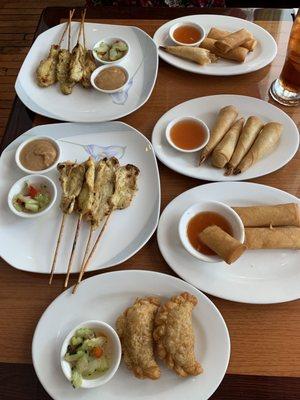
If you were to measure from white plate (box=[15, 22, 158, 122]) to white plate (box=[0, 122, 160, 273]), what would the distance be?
10 cm

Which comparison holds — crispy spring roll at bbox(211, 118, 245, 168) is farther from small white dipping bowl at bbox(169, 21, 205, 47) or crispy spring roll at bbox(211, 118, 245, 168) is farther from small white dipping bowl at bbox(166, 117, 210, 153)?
small white dipping bowl at bbox(169, 21, 205, 47)

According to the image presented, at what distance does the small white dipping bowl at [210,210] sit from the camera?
1559 mm

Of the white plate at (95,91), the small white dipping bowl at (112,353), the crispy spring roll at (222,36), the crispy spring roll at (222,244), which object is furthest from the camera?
the crispy spring roll at (222,36)

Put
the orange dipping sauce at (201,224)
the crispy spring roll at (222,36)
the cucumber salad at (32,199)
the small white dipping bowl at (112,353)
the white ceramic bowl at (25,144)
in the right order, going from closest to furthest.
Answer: the small white dipping bowl at (112,353), the orange dipping sauce at (201,224), the cucumber salad at (32,199), the white ceramic bowl at (25,144), the crispy spring roll at (222,36)

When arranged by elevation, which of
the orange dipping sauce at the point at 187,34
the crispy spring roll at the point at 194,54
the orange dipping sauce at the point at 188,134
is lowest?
the orange dipping sauce at the point at 188,134

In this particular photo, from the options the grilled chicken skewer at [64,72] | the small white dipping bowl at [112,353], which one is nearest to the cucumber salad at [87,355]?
the small white dipping bowl at [112,353]

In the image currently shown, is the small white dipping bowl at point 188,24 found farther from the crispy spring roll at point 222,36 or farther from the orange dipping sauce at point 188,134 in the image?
the orange dipping sauce at point 188,134

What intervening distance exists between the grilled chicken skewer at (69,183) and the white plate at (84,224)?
49 mm

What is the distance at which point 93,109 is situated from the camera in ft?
6.89

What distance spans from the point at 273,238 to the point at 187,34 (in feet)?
4.39

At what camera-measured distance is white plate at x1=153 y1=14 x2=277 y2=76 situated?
2.15m

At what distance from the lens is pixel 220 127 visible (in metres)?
1.92

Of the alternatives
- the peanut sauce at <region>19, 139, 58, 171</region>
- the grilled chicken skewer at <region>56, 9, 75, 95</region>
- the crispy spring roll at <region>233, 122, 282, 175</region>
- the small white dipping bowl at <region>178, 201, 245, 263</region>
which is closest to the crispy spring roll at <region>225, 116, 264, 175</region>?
the crispy spring roll at <region>233, 122, 282, 175</region>

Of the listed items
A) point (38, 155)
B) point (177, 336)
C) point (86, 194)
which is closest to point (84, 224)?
point (86, 194)
